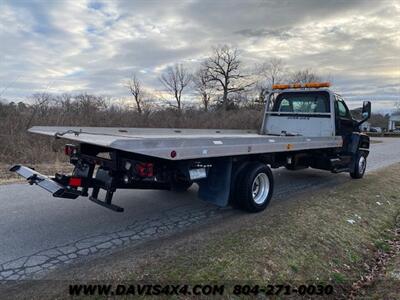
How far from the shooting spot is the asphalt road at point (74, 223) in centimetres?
397

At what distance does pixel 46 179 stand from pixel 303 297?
11.6ft

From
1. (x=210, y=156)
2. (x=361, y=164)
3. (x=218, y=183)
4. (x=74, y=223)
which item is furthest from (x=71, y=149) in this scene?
(x=361, y=164)

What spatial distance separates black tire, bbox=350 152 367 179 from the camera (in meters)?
9.45

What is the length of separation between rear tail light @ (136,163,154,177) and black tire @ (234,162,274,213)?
185 centimetres

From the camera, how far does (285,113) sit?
9508mm

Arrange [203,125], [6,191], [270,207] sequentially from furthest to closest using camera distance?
[203,125] < [6,191] < [270,207]

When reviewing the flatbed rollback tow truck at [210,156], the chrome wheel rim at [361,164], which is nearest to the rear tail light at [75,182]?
the flatbed rollback tow truck at [210,156]

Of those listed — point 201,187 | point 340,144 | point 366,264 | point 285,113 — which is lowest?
point 366,264

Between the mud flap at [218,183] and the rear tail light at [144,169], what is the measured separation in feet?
4.24

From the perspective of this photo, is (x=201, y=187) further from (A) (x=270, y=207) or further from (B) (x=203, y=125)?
(B) (x=203, y=125)

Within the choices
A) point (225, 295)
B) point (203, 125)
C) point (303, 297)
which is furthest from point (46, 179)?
point (203, 125)

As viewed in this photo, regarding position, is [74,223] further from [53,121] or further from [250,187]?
[53,121]

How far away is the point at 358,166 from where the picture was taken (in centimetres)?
950

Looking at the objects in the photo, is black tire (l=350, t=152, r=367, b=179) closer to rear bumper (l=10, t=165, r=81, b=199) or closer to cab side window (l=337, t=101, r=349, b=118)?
cab side window (l=337, t=101, r=349, b=118)
